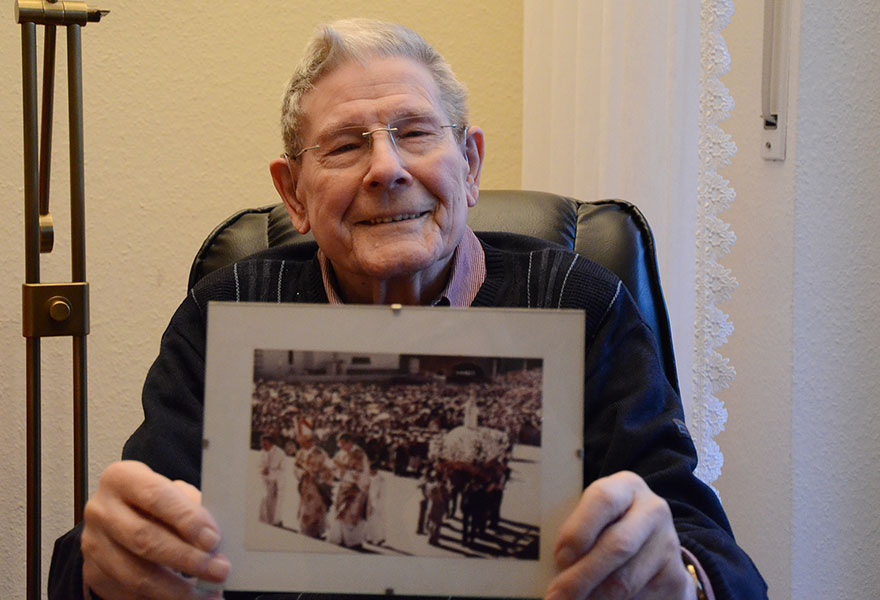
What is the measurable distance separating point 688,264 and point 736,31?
26.2 inches

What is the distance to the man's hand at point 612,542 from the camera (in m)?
0.72

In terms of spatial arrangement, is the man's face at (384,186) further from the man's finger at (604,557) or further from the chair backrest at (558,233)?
the man's finger at (604,557)

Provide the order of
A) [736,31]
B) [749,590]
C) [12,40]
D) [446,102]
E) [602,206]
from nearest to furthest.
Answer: [749,590] → [446,102] → [602,206] → [12,40] → [736,31]

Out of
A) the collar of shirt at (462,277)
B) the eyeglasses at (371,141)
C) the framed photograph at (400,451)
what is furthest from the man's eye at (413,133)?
the framed photograph at (400,451)

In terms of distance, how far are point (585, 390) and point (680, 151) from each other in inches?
27.8

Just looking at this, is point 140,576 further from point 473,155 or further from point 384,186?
point 473,155

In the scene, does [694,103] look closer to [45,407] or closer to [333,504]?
[333,504]

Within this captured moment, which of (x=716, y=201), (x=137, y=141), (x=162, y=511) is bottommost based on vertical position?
(x=162, y=511)

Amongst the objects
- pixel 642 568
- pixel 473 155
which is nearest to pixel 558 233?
pixel 473 155

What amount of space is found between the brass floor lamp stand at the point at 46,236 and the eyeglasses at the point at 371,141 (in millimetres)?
384

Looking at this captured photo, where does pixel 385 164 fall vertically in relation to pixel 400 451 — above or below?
above

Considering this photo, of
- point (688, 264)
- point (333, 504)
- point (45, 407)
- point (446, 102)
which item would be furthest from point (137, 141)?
point (333, 504)

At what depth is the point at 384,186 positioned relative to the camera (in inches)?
43.2

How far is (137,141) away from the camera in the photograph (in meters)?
1.93
